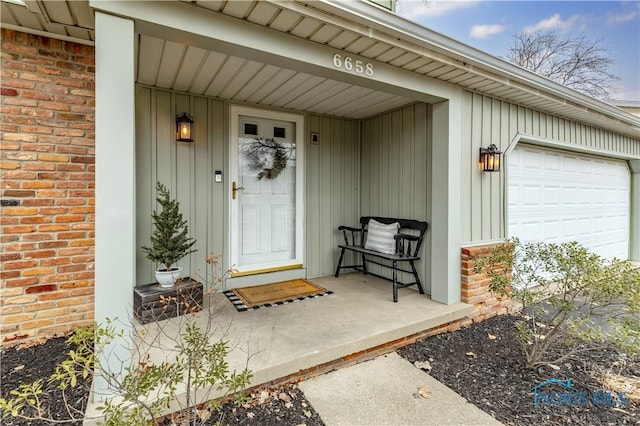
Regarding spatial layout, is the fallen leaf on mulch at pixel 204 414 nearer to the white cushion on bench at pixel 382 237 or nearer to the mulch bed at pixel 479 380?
the mulch bed at pixel 479 380

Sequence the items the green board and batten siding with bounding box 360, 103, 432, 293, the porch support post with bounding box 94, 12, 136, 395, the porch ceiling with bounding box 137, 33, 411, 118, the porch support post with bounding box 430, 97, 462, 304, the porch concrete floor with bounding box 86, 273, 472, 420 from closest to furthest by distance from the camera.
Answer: the porch support post with bounding box 94, 12, 136, 395 → the porch concrete floor with bounding box 86, 273, 472, 420 → the porch ceiling with bounding box 137, 33, 411, 118 → the porch support post with bounding box 430, 97, 462, 304 → the green board and batten siding with bounding box 360, 103, 432, 293

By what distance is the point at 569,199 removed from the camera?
505cm

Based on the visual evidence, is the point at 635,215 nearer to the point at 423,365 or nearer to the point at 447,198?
the point at 447,198

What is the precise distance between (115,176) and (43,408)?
148cm

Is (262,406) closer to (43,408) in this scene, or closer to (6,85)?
(43,408)

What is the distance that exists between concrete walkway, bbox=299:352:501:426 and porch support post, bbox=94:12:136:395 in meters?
1.31

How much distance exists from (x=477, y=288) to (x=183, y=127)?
3624 mm

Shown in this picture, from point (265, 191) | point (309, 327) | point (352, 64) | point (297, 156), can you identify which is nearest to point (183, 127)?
point (265, 191)

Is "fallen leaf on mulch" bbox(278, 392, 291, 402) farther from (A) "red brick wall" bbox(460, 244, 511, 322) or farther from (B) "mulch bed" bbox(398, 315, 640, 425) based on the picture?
(A) "red brick wall" bbox(460, 244, 511, 322)

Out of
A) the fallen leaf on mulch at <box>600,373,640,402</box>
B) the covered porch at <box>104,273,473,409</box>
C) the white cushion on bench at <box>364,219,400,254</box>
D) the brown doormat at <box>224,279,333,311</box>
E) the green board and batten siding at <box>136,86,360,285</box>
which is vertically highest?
the green board and batten siding at <box>136,86,360,285</box>

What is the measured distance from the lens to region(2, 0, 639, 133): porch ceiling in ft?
6.64

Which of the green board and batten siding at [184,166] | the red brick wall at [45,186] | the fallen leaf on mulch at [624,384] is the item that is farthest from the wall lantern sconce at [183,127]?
the fallen leaf on mulch at [624,384]

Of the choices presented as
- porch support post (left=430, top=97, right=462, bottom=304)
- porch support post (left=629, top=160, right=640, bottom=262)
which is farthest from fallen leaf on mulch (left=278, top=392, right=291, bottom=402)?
porch support post (left=629, top=160, right=640, bottom=262)

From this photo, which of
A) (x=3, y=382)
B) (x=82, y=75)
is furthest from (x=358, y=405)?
(x=82, y=75)
